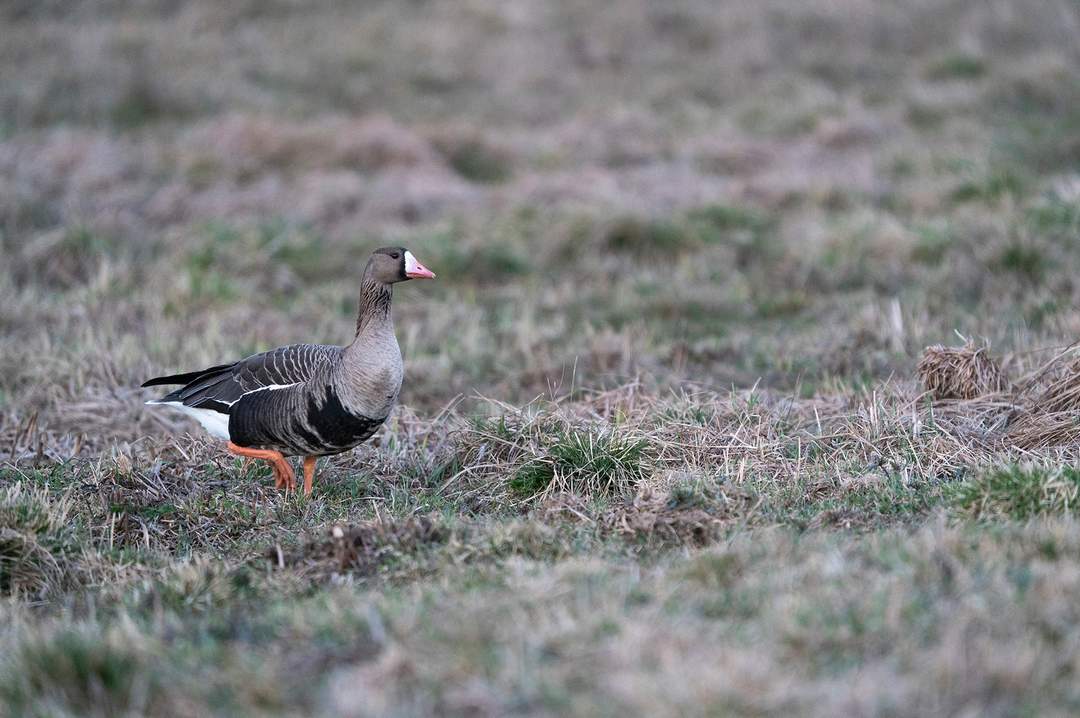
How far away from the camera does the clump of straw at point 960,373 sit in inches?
269

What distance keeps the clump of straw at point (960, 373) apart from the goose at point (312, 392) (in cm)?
297

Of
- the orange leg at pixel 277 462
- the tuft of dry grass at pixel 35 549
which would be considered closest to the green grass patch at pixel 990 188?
the orange leg at pixel 277 462

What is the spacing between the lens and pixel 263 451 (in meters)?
6.24

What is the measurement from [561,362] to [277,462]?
2944 millimetres

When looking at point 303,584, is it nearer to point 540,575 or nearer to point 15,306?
point 540,575

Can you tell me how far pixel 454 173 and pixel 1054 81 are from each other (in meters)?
8.63

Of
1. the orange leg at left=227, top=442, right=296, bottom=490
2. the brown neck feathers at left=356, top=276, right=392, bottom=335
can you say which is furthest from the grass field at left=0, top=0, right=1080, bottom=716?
the brown neck feathers at left=356, top=276, right=392, bottom=335

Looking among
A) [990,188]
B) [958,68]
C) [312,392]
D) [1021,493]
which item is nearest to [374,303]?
[312,392]

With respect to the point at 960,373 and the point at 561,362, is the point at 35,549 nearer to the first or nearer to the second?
the point at 561,362

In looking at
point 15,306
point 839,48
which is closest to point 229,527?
point 15,306

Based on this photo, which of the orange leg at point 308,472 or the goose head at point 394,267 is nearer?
the goose head at point 394,267

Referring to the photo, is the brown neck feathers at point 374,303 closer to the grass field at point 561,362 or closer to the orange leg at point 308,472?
the orange leg at point 308,472

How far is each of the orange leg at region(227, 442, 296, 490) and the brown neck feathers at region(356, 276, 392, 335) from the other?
30.5 inches

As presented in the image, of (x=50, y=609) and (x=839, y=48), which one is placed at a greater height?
(x=839, y=48)
